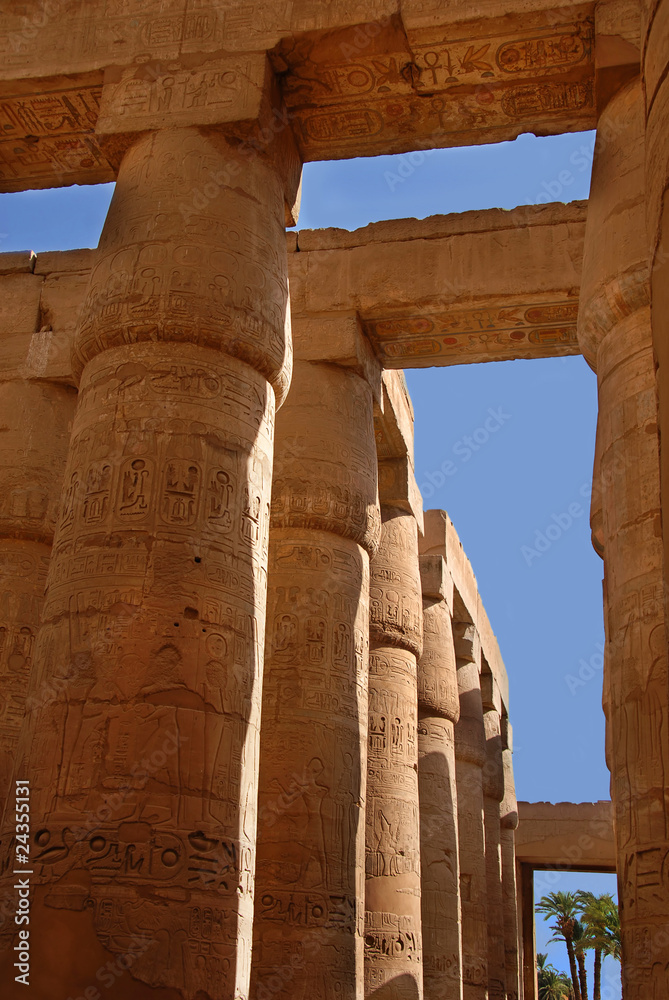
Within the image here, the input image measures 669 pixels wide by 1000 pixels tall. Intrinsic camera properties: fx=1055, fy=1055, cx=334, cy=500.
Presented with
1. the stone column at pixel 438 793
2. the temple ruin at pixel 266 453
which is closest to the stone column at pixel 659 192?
the temple ruin at pixel 266 453

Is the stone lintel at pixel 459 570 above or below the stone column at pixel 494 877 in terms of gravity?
above

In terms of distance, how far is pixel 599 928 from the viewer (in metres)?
31.3

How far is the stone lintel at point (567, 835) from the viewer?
2056 cm

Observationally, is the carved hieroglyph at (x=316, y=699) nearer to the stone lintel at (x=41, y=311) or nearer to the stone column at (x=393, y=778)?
the stone column at (x=393, y=778)

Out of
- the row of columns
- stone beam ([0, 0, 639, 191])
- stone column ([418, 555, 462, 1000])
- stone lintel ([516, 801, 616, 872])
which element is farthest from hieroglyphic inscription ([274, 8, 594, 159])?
stone lintel ([516, 801, 616, 872])

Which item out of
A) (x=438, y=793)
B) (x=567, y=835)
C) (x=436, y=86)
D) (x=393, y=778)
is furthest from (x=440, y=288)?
(x=567, y=835)

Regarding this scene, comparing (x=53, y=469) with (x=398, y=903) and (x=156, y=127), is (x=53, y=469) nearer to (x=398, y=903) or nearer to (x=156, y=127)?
(x=156, y=127)

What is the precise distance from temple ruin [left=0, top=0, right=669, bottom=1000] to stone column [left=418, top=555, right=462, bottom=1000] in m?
2.42

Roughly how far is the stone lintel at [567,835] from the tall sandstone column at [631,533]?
14785mm

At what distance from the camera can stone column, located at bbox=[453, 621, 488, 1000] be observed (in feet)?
47.8

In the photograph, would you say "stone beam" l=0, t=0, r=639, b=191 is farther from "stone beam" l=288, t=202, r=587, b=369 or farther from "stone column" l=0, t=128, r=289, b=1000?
"stone beam" l=288, t=202, r=587, b=369

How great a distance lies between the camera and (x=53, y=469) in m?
9.54

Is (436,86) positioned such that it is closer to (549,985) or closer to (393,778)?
(393,778)

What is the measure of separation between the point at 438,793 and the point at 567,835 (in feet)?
32.2
